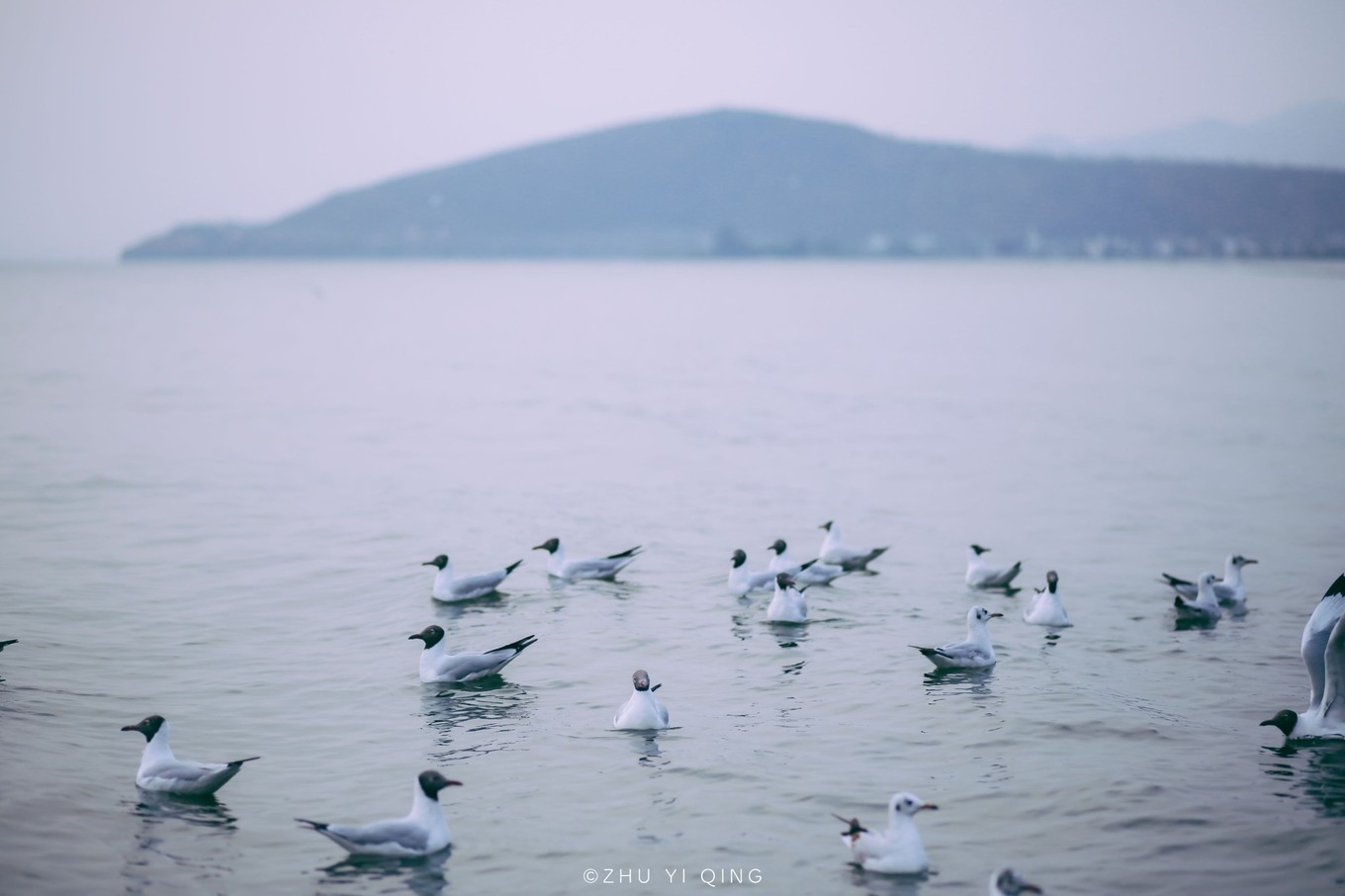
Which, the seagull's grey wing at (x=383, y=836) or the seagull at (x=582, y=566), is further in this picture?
the seagull at (x=582, y=566)

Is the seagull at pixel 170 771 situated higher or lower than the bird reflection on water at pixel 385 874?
higher

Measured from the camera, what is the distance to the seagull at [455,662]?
52.4 ft

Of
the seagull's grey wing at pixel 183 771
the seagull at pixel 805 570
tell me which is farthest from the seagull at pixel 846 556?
the seagull's grey wing at pixel 183 771

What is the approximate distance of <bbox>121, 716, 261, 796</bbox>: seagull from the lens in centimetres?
1254

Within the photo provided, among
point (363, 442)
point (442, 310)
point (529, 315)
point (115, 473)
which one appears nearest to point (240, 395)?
point (363, 442)

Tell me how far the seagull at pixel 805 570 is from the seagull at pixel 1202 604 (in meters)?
5.22

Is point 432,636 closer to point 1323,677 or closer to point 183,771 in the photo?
point 183,771

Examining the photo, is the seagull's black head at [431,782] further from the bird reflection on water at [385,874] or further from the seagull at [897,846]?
the seagull at [897,846]

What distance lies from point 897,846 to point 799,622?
25.3ft

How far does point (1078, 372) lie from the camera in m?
60.7

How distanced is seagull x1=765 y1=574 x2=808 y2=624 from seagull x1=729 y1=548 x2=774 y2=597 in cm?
142

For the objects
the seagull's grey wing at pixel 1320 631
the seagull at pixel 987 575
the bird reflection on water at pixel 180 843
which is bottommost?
the bird reflection on water at pixel 180 843

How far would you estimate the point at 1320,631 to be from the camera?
1337 centimetres

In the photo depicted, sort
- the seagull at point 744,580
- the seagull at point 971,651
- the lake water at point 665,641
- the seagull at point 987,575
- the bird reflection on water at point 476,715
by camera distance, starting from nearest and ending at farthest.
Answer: the lake water at point 665,641
the bird reflection on water at point 476,715
the seagull at point 971,651
the seagull at point 744,580
the seagull at point 987,575
